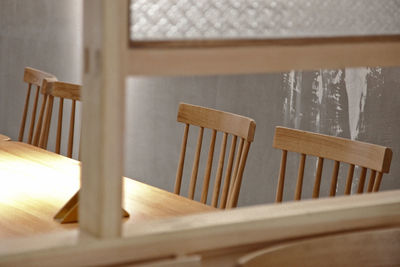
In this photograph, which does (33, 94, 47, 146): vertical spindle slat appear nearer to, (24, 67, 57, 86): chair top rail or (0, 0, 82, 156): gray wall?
(24, 67, 57, 86): chair top rail

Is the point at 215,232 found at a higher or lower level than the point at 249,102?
higher

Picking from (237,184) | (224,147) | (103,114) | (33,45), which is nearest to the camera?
(103,114)

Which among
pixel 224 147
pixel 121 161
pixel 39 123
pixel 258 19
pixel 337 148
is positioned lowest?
pixel 39 123

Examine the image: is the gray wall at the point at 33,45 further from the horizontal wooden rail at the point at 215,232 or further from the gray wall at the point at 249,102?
the horizontal wooden rail at the point at 215,232

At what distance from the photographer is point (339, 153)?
199 cm

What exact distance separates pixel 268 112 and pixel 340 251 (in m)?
2.39

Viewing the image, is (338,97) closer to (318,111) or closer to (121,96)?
(318,111)

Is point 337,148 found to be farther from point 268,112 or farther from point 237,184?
point 268,112

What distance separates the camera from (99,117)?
1127 mm

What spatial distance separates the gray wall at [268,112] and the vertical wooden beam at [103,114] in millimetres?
2089

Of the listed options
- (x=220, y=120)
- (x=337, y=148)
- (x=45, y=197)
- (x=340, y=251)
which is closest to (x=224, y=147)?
(x=220, y=120)

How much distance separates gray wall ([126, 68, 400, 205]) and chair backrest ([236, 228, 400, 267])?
1.80 meters

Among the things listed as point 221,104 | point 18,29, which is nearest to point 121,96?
point 221,104

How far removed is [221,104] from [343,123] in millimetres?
790
